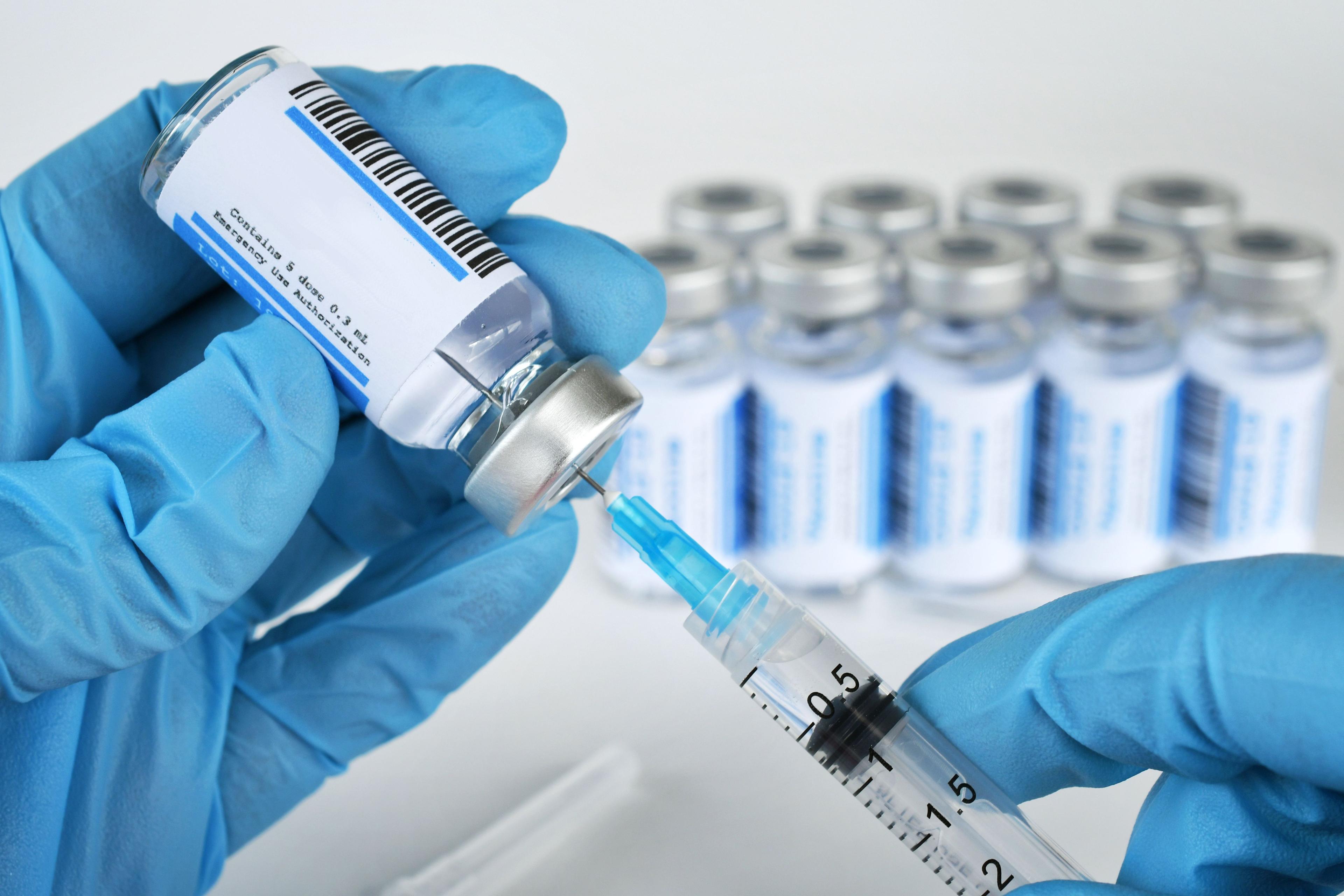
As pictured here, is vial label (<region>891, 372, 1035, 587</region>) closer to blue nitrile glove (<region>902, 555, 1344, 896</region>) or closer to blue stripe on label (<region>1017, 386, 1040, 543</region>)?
blue stripe on label (<region>1017, 386, 1040, 543</region>)

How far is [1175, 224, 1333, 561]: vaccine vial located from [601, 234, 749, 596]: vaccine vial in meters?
0.66

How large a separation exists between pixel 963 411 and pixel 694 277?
414 mm

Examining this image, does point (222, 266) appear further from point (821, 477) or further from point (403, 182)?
point (821, 477)

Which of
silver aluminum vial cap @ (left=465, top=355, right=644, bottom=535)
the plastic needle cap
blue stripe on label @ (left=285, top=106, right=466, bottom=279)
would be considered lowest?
the plastic needle cap

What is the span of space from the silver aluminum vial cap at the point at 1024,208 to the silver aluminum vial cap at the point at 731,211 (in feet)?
1.00

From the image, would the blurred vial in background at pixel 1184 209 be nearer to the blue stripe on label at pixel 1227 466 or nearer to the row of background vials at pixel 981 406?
the row of background vials at pixel 981 406

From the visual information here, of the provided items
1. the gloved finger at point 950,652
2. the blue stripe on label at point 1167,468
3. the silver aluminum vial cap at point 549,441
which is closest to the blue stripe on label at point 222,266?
the silver aluminum vial cap at point 549,441

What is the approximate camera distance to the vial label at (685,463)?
181 centimetres

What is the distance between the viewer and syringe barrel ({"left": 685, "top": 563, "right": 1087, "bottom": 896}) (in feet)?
3.41

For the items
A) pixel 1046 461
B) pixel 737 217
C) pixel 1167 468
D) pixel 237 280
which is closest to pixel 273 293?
pixel 237 280

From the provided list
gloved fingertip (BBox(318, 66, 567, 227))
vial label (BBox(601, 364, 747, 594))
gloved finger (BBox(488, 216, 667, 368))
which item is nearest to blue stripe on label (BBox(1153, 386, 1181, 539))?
vial label (BBox(601, 364, 747, 594))

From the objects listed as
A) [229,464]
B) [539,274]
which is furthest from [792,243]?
[229,464]

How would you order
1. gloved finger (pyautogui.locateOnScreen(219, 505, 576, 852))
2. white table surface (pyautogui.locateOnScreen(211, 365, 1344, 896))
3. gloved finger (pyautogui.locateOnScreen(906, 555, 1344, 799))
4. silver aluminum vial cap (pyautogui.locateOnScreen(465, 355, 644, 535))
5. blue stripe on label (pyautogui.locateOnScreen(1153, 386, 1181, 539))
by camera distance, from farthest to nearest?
blue stripe on label (pyautogui.locateOnScreen(1153, 386, 1181, 539)), white table surface (pyautogui.locateOnScreen(211, 365, 1344, 896)), gloved finger (pyautogui.locateOnScreen(219, 505, 576, 852)), silver aluminum vial cap (pyautogui.locateOnScreen(465, 355, 644, 535)), gloved finger (pyautogui.locateOnScreen(906, 555, 1344, 799))

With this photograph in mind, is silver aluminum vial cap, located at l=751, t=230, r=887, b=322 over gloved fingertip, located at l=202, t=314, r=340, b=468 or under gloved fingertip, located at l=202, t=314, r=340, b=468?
under
